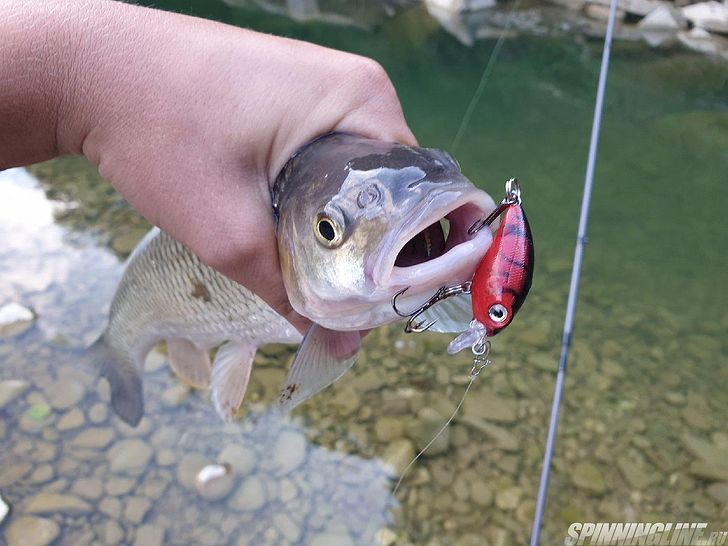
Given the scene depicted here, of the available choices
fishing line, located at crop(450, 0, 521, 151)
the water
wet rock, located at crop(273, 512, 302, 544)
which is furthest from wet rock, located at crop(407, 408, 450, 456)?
fishing line, located at crop(450, 0, 521, 151)

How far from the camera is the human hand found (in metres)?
1.12

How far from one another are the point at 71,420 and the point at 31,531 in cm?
57

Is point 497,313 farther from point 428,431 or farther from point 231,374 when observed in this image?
point 428,431

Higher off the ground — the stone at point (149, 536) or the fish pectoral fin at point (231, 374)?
the fish pectoral fin at point (231, 374)

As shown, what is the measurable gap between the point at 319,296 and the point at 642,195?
16.4ft

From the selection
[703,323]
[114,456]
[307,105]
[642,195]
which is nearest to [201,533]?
[114,456]

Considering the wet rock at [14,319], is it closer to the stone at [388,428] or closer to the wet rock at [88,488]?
the wet rock at [88,488]

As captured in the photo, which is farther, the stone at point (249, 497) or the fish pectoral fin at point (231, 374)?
the stone at point (249, 497)

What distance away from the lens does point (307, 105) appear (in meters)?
1.17

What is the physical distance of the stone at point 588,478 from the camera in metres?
3.01

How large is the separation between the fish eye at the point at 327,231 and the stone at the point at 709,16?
35.2 ft

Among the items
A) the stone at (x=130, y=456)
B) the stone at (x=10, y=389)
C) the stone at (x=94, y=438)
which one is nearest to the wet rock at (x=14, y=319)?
the stone at (x=10, y=389)

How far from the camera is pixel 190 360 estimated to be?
7.29 ft

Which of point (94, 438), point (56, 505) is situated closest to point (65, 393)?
point (94, 438)
